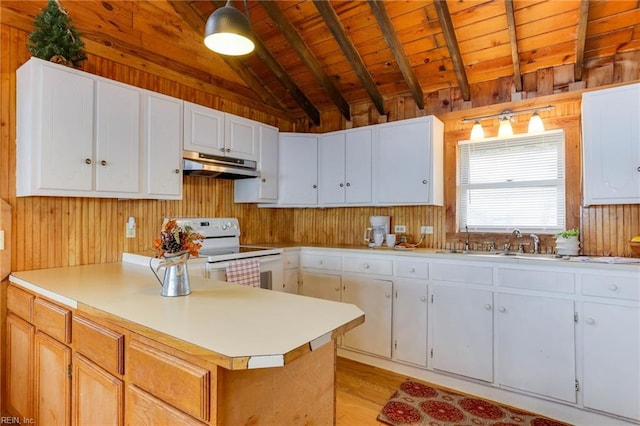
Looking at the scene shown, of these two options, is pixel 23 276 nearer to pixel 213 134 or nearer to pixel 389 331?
pixel 213 134

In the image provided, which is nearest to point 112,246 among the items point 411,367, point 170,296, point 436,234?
point 170,296

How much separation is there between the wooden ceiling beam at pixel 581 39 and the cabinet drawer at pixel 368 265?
2.15 m

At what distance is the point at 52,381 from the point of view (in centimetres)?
169

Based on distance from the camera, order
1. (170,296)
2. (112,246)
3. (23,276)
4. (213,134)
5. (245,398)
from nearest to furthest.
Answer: (245,398), (170,296), (23,276), (112,246), (213,134)

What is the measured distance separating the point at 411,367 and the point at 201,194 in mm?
2501

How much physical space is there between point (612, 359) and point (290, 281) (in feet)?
8.16

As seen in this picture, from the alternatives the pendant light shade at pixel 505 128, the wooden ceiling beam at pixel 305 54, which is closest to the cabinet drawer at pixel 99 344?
the wooden ceiling beam at pixel 305 54

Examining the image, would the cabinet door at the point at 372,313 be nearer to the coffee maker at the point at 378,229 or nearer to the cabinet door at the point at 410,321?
the cabinet door at the point at 410,321

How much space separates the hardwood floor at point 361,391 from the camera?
88.1 inches

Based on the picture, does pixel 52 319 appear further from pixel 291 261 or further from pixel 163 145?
pixel 291 261

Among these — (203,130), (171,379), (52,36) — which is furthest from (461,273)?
(52,36)

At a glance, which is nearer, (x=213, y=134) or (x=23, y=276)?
(x=23, y=276)

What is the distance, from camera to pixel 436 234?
338cm

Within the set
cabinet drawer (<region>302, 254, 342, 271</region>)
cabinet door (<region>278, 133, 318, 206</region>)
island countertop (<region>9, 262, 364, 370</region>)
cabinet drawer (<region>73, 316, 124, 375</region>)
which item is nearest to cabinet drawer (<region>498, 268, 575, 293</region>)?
cabinet drawer (<region>302, 254, 342, 271</region>)
